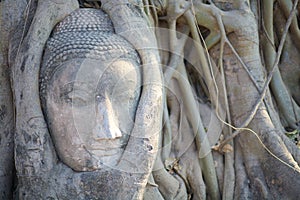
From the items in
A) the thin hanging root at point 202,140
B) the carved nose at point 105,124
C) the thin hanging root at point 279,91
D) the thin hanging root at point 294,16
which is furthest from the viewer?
the thin hanging root at point 294,16

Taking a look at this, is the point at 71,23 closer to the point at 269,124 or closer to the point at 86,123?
the point at 86,123

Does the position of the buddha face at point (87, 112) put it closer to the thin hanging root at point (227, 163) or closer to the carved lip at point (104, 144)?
the carved lip at point (104, 144)

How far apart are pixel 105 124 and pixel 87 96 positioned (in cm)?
16

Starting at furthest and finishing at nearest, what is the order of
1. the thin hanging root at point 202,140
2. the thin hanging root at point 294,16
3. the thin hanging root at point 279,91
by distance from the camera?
1. the thin hanging root at point 294,16
2. the thin hanging root at point 279,91
3. the thin hanging root at point 202,140

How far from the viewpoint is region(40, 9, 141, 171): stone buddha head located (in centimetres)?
236

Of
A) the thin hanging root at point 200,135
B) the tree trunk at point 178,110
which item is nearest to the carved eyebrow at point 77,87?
the tree trunk at point 178,110

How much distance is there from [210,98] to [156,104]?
0.93 metres

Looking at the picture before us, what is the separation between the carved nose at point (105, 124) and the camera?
2328 mm

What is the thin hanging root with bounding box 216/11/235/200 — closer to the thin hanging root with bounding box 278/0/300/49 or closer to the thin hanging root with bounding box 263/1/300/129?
the thin hanging root with bounding box 263/1/300/129

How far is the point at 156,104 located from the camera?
249cm

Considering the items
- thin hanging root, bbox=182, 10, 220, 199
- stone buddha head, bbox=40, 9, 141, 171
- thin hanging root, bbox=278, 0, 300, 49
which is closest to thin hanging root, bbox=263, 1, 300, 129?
thin hanging root, bbox=278, 0, 300, 49

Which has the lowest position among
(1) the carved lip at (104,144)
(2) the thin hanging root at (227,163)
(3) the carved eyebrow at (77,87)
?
(2) the thin hanging root at (227,163)

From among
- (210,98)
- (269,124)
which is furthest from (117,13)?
(269,124)

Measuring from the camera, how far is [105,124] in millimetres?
2328
